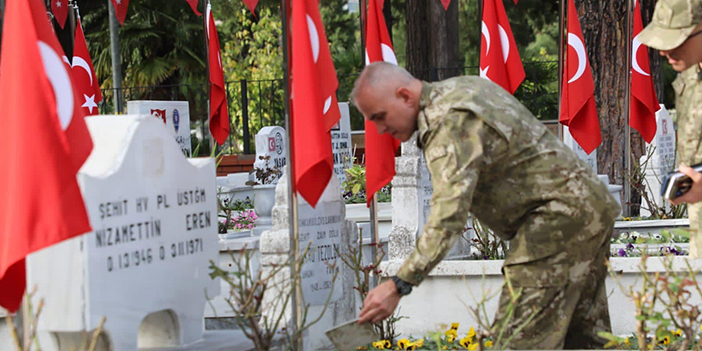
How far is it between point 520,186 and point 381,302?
744 millimetres

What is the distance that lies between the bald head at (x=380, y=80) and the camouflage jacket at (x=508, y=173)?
0.35 feet

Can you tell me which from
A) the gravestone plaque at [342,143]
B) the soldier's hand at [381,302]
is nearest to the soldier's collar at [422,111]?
the soldier's hand at [381,302]

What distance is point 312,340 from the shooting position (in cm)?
610

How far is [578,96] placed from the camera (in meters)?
10.4

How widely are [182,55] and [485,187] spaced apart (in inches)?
768

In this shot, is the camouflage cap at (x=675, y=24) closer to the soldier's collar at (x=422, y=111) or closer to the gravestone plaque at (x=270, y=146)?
the soldier's collar at (x=422, y=111)

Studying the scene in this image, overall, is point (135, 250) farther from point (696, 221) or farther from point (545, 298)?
point (696, 221)

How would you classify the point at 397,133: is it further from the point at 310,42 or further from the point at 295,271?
the point at 310,42

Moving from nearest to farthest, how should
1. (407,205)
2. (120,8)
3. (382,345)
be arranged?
(382,345), (407,205), (120,8)

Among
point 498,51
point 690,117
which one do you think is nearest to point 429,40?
point 498,51

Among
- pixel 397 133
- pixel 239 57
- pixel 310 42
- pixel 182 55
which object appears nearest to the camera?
pixel 397 133

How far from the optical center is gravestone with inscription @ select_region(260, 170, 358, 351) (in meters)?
5.94

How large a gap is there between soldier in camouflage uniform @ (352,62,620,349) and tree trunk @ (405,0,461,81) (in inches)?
616

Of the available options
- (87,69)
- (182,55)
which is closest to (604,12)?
(87,69)
